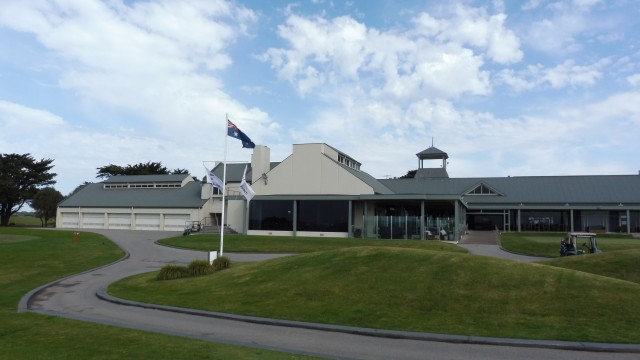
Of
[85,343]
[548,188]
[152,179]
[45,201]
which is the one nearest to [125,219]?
[152,179]

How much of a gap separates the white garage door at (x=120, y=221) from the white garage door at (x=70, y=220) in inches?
221

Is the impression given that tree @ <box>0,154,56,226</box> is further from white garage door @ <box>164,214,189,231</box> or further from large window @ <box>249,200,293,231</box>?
large window @ <box>249,200,293,231</box>

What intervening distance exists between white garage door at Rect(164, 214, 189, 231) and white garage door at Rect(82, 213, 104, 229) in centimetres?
953

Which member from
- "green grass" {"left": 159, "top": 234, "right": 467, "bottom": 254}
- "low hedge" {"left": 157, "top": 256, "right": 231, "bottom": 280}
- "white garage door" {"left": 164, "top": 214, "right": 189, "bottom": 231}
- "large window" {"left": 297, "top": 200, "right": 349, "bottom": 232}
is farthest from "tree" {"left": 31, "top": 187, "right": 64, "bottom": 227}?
"low hedge" {"left": 157, "top": 256, "right": 231, "bottom": 280}

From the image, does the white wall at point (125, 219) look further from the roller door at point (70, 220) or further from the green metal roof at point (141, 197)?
the green metal roof at point (141, 197)

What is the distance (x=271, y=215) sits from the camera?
4947 centimetres

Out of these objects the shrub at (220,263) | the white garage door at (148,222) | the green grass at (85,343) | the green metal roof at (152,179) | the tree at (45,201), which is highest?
the green metal roof at (152,179)

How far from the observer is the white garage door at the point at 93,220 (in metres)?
64.8

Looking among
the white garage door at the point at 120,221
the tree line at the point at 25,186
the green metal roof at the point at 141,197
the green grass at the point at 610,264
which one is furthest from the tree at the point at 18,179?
the green grass at the point at 610,264

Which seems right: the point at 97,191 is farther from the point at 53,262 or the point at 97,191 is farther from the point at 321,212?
the point at 53,262

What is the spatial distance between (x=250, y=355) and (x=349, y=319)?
→ 4.21 meters

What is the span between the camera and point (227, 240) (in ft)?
135

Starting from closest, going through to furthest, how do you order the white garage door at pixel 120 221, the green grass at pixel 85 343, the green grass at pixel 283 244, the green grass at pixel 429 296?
the green grass at pixel 85 343, the green grass at pixel 429 296, the green grass at pixel 283 244, the white garage door at pixel 120 221

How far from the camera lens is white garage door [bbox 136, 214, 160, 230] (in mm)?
62175
